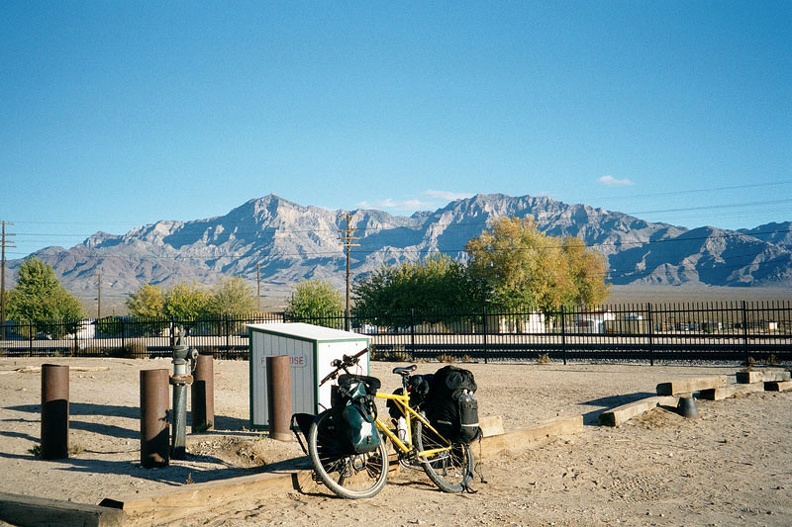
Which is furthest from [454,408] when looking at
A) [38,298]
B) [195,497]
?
[38,298]

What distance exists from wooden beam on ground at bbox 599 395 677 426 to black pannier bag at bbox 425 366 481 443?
4.40 metres

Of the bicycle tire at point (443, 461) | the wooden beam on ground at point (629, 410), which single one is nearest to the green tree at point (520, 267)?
the wooden beam on ground at point (629, 410)

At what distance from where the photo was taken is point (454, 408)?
7.94m

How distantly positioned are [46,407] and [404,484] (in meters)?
4.61

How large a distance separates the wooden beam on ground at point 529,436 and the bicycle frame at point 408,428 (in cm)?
150

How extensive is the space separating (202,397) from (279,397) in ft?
5.98

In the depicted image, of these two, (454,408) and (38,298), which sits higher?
(38,298)

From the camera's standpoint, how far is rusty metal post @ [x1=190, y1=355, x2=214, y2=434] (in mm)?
11859

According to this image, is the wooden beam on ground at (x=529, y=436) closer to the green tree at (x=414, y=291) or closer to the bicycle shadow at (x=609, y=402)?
the bicycle shadow at (x=609, y=402)

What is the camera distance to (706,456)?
9797mm

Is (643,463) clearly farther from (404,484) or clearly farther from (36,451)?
(36,451)

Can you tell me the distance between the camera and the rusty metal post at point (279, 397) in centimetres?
1054

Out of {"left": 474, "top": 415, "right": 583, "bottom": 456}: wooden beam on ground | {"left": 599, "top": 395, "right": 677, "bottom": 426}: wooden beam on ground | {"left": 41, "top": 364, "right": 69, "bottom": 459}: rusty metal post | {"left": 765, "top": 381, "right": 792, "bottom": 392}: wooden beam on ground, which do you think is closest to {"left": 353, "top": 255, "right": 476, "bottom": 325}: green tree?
{"left": 765, "top": 381, "right": 792, "bottom": 392}: wooden beam on ground

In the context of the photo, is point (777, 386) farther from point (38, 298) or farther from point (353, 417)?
point (38, 298)
